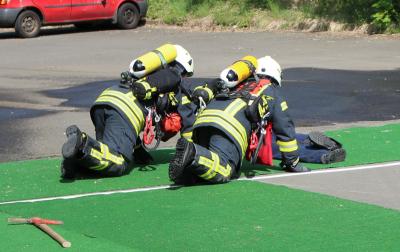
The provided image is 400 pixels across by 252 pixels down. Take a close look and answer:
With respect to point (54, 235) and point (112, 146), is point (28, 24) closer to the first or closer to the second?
point (112, 146)

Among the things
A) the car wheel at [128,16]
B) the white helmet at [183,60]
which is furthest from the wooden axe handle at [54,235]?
the car wheel at [128,16]

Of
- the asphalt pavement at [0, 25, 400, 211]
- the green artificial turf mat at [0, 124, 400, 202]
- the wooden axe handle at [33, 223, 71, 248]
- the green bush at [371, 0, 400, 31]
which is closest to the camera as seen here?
the wooden axe handle at [33, 223, 71, 248]

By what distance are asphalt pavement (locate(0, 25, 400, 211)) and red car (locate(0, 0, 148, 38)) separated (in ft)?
1.21

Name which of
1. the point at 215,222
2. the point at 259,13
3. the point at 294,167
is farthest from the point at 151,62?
the point at 259,13

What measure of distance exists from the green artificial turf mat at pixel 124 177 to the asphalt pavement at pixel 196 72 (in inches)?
23.3

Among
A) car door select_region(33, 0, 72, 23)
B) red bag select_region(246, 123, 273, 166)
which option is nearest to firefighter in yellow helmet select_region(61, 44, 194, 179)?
red bag select_region(246, 123, 273, 166)

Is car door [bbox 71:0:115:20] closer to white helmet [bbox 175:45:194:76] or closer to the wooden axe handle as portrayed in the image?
white helmet [bbox 175:45:194:76]

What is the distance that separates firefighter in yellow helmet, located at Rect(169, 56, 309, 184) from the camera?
28.1 feet

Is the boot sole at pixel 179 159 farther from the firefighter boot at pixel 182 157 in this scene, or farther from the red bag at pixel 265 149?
the red bag at pixel 265 149

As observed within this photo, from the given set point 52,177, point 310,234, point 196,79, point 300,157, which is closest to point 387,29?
point 196,79

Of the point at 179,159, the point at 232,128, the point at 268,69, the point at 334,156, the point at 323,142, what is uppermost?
the point at 268,69

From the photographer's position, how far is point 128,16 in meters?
25.8

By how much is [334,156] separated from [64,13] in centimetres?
1590

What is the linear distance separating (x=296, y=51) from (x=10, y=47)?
6.59 meters
